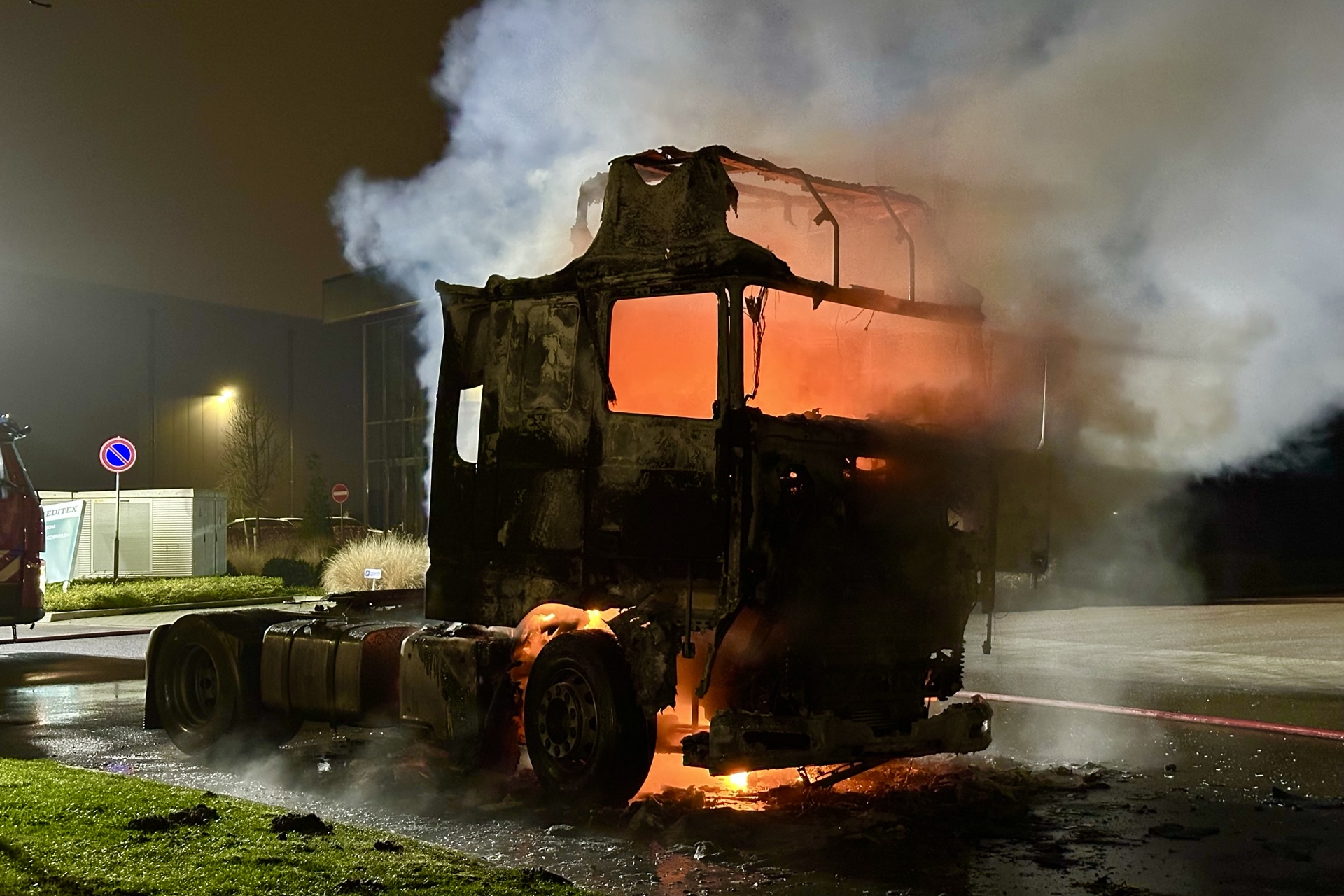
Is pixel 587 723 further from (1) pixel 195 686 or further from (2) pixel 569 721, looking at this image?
(1) pixel 195 686

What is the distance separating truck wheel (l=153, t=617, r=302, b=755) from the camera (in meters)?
9.95

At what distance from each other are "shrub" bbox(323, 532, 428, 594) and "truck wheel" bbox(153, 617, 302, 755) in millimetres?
12394

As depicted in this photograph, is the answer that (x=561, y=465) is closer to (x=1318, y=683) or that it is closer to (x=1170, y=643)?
(x=1318, y=683)

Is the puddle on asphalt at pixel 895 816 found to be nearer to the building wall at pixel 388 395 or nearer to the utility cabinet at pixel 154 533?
the utility cabinet at pixel 154 533

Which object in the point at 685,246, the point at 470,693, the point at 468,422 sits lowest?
the point at 470,693

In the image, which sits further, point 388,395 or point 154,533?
point 388,395

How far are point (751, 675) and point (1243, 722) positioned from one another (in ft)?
18.2

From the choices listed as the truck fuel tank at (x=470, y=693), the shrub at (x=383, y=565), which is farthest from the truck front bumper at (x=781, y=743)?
the shrub at (x=383, y=565)

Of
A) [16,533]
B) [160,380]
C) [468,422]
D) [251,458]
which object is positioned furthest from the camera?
[160,380]

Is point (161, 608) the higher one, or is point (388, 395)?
point (388, 395)

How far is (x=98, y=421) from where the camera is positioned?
2064 inches

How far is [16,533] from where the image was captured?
1550cm

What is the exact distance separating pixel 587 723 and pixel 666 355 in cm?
208

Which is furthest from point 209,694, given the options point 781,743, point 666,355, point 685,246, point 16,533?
point 16,533
